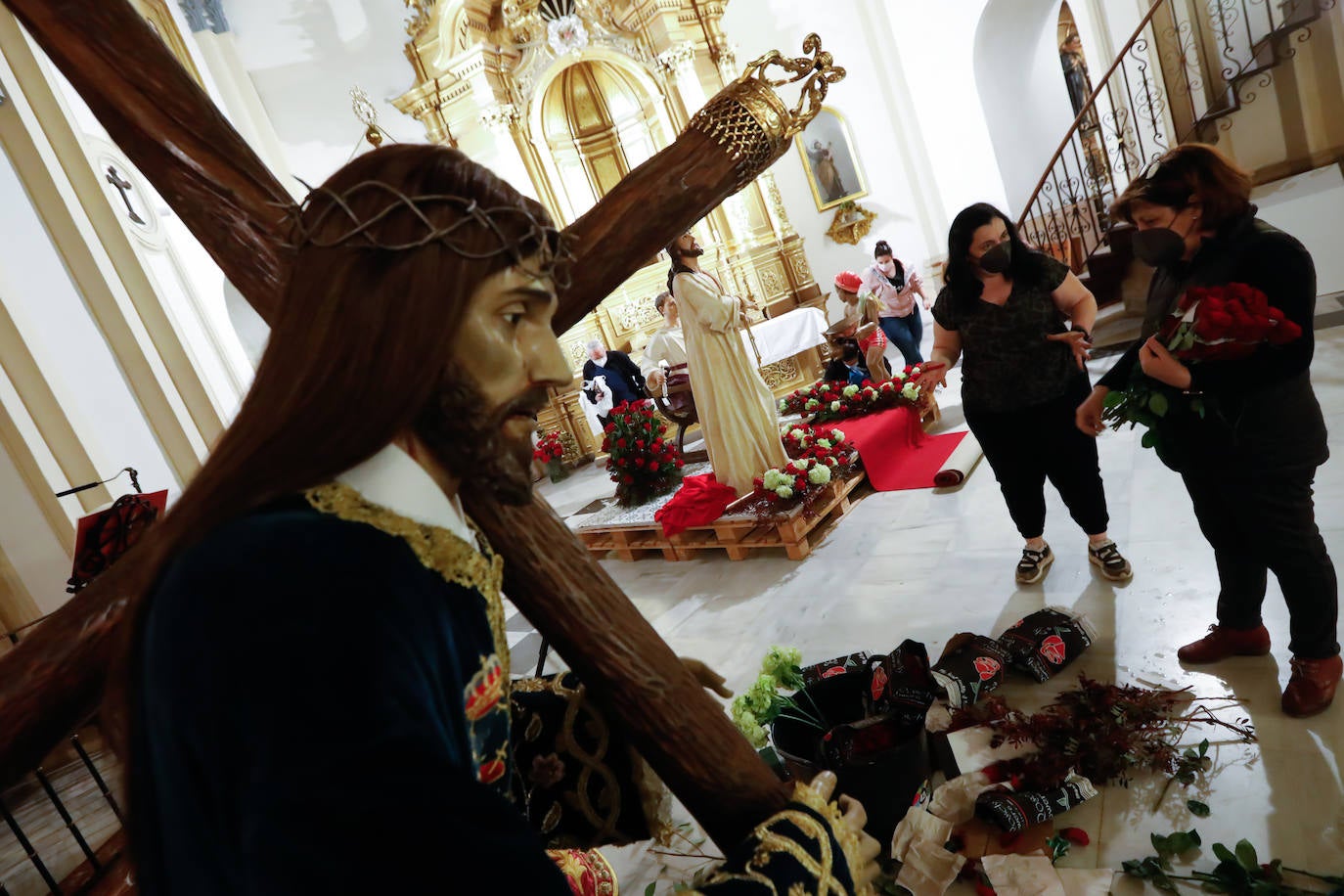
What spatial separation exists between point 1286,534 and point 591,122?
12.2 meters

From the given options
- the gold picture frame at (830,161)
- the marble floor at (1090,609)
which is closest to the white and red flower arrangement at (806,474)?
the marble floor at (1090,609)

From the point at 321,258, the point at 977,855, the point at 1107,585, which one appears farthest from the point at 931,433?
the point at 321,258

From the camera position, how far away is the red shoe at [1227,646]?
257cm

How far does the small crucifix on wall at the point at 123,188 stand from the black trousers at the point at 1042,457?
7991 mm

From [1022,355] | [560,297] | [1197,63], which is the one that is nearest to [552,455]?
[1022,355]

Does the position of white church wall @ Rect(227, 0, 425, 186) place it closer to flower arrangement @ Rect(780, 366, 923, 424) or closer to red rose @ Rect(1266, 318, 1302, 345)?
flower arrangement @ Rect(780, 366, 923, 424)

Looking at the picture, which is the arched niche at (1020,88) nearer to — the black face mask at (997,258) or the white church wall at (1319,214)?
the white church wall at (1319,214)

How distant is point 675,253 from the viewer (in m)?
5.30

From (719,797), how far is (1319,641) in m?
2.13

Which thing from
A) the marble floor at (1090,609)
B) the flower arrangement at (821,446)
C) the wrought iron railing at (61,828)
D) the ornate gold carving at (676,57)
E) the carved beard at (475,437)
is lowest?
the marble floor at (1090,609)

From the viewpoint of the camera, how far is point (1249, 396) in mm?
2107

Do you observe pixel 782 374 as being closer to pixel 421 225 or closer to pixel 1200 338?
pixel 1200 338

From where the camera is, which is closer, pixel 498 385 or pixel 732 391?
pixel 498 385

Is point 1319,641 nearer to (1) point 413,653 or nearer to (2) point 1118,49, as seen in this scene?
(1) point 413,653
